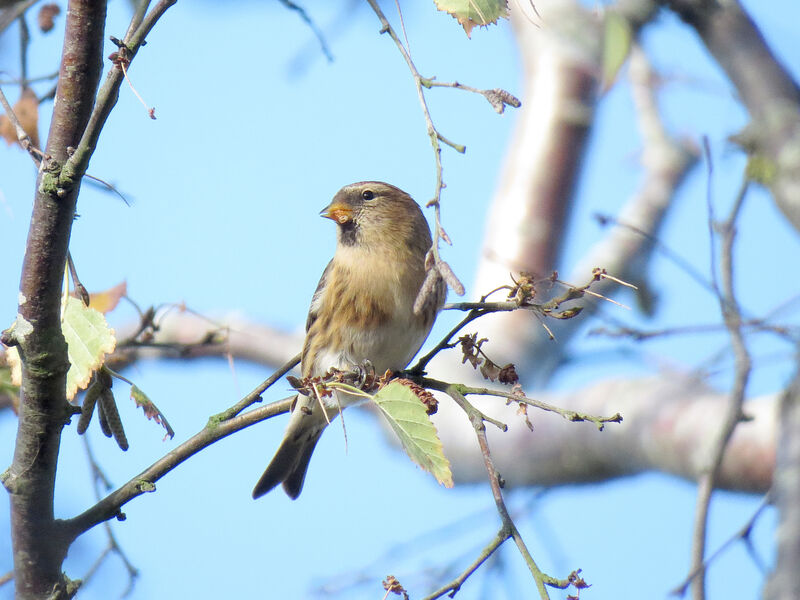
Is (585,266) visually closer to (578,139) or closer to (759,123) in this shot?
(578,139)

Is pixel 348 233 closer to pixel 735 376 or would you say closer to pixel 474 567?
pixel 735 376

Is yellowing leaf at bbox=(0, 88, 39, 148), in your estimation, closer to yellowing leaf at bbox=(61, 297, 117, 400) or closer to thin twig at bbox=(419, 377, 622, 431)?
yellowing leaf at bbox=(61, 297, 117, 400)

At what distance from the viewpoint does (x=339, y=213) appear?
3.57 m

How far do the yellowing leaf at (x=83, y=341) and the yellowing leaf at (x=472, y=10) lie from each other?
82 cm

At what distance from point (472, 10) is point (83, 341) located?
35.6 inches

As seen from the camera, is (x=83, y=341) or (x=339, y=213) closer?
(x=83, y=341)

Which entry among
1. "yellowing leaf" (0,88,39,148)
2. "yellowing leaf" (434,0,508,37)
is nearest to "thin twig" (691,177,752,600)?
"yellowing leaf" (434,0,508,37)

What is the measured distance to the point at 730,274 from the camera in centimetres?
331

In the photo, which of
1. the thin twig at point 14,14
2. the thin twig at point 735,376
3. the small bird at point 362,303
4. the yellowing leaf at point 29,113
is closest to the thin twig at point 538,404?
the yellowing leaf at point 29,113

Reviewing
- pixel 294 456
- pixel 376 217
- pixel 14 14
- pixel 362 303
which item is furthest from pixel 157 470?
pixel 376 217

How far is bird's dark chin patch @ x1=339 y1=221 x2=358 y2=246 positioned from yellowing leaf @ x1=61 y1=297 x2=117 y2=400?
1762mm

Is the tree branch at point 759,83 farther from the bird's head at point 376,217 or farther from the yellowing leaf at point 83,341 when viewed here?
the yellowing leaf at point 83,341

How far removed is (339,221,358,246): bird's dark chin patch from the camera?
3.47 meters

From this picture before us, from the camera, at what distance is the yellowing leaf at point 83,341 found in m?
1.71
